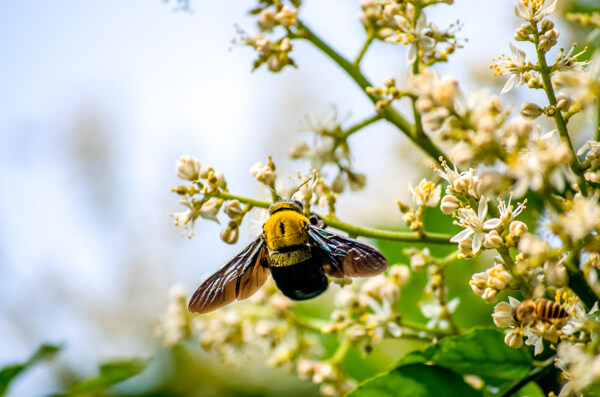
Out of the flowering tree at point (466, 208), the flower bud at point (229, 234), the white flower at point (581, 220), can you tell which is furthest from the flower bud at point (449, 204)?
the flower bud at point (229, 234)

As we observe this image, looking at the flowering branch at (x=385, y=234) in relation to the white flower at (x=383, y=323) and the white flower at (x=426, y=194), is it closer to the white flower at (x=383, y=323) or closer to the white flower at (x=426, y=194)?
the white flower at (x=426, y=194)

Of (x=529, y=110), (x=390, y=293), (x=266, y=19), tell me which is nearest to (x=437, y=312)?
(x=390, y=293)

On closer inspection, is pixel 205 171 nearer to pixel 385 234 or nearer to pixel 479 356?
pixel 385 234

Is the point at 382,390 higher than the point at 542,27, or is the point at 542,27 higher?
the point at 542,27

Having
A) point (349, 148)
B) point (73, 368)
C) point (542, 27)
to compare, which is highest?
point (542, 27)

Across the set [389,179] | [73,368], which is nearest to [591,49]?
[389,179]

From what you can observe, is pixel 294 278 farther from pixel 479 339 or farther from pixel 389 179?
pixel 389 179
